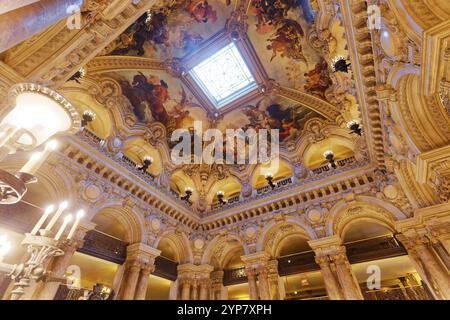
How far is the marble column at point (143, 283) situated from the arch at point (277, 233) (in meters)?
4.69

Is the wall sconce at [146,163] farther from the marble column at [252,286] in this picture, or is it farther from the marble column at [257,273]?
the marble column at [252,286]

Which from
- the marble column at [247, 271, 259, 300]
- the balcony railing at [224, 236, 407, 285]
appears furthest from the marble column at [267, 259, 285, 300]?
the marble column at [247, 271, 259, 300]

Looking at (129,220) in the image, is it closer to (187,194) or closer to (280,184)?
(187,194)

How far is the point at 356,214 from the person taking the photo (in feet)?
31.3

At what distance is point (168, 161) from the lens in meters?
12.5

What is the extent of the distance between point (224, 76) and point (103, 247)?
9.39m

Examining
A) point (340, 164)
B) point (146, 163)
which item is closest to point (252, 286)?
point (340, 164)

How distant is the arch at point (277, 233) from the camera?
10398 millimetres

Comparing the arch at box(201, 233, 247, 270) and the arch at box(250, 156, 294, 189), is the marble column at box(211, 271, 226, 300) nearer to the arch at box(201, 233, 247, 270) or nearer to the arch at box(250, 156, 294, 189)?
the arch at box(201, 233, 247, 270)

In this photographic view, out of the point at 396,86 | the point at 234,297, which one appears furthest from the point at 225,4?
the point at 234,297

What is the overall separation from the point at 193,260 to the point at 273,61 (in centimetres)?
1035

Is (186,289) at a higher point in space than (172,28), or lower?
lower

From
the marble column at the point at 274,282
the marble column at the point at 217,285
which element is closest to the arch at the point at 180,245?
the marble column at the point at 217,285

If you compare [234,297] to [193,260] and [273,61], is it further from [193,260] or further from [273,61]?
[273,61]
